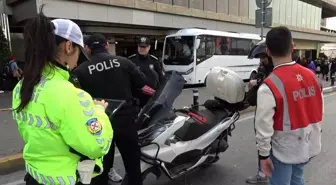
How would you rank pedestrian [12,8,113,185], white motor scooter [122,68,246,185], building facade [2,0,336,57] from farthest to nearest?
building facade [2,0,336,57]
white motor scooter [122,68,246,185]
pedestrian [12,8,113,185]

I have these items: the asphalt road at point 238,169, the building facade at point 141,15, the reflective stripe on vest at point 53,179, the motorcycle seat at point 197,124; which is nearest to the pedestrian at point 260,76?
the motorcycle seat at point 197,124

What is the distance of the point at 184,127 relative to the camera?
3.38 meters

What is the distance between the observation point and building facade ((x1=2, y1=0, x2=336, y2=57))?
15133 mm

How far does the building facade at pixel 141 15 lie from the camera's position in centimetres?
1513

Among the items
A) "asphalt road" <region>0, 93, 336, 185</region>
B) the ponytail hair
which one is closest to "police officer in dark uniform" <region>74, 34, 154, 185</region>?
"asphalt road" <region>0, 93, 336, 185</region>

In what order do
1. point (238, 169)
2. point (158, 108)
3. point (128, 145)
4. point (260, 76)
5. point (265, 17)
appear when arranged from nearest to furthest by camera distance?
point (128, 145)
point (158, 108)
point (260, 76)
point (238, 169)
point (265, 17)

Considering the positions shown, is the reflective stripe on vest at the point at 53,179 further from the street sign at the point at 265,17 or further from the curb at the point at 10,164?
the street sign at the point at 265,17

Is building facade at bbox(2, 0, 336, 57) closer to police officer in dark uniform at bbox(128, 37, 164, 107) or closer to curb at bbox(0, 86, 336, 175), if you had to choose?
curb at bbox(0, 86, 336, 175)

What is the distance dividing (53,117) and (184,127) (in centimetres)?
209

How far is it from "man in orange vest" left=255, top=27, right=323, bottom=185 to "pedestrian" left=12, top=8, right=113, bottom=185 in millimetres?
1198

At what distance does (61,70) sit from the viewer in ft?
5.11

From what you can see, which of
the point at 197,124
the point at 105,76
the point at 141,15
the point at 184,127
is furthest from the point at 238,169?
the point at 141,15

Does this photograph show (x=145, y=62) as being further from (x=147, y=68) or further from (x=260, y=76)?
(x=260, y=76)

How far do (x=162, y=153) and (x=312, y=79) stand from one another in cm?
153
